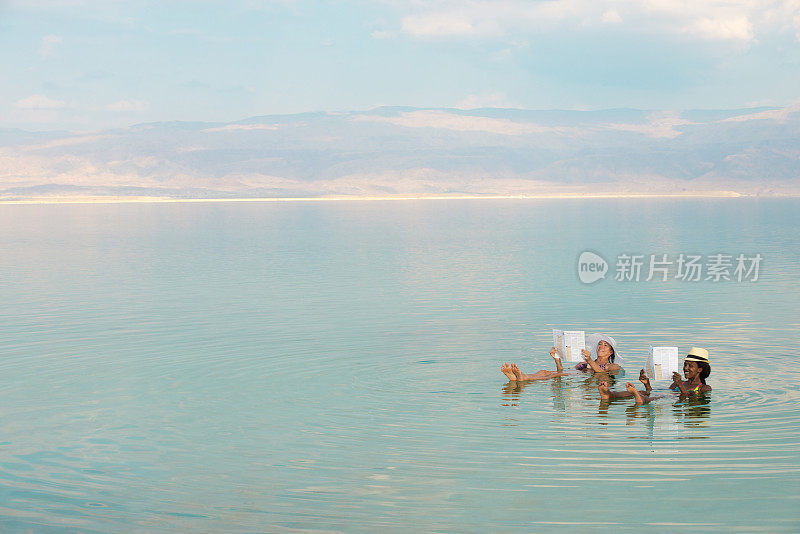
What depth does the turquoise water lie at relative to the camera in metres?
8.69

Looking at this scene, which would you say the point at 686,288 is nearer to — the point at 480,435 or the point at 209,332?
the point at 209,332

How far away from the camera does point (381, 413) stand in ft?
39.1

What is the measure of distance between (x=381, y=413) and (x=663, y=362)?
358cm

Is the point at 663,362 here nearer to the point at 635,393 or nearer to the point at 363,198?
the point at 635,393

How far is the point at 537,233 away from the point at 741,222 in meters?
20.3

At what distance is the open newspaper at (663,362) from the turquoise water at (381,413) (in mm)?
473

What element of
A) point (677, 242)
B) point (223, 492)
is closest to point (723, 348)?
point (223, 492)

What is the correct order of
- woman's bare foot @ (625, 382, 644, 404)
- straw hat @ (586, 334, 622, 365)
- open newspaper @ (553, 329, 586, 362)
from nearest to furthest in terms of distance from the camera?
woman's bare foot @ (625, 382, 644, 404) → straw hat @ (586, 334, 622, 365) → open newspaper @ (553, 329, 586, 362)

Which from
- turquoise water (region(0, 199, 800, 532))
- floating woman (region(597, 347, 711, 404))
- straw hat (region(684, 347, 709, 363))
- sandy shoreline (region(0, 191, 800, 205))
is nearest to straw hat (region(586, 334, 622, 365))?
turquoise water (region(0, 199, 800, 532))

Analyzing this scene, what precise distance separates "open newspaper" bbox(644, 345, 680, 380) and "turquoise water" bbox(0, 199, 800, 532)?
1.55ft

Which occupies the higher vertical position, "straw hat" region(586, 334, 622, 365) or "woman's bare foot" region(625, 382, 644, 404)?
"straw hat" region(586, 334, 622, 365)

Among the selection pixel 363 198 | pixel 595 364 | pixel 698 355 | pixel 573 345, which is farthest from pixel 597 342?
pixel 363 198

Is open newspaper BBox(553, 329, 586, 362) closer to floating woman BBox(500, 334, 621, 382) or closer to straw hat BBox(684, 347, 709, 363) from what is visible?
floating woman BBox(500, 334, 621, 382)

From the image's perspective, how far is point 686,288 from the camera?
83.9 feet
